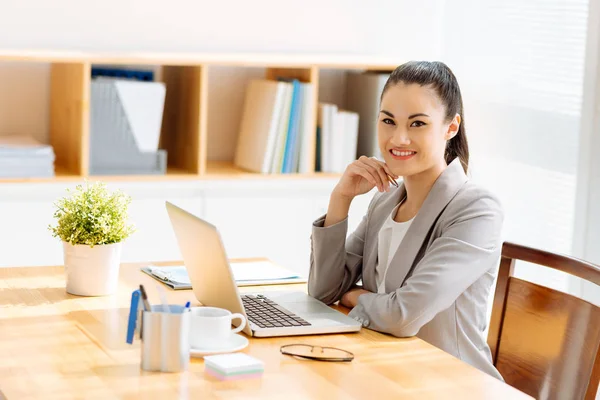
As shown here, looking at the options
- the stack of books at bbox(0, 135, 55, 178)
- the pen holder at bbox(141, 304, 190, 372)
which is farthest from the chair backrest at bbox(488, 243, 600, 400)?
the stack of books at bbox(0, 135, 55, 178)

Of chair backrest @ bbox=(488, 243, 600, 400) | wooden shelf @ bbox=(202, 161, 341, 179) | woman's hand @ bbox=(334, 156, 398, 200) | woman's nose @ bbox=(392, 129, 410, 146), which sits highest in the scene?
woman's nose @ bbox=(392, 129, 410, 146)

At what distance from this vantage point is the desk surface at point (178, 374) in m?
1.54

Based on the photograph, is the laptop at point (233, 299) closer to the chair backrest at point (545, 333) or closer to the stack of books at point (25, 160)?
the chair backrest at point (545, 333)

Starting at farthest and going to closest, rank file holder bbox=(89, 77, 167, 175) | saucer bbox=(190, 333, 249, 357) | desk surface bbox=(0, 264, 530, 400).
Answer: file holder bbox=(89, 77, 167, 175) → saucer bbox=(190, 333, 249, 357) → desk surface bbox=(0, 264, 530, 400)

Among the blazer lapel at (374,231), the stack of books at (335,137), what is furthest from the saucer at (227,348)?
the stack of books at (335,137)

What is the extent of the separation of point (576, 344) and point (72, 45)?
2078mm

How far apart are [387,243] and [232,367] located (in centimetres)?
73

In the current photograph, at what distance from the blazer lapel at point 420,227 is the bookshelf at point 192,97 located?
4.42ft

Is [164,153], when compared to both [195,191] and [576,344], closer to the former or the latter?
[195,191]

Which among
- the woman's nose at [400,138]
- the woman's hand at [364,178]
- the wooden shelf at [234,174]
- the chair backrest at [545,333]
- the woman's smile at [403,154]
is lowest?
the chair backrest at [545,333]

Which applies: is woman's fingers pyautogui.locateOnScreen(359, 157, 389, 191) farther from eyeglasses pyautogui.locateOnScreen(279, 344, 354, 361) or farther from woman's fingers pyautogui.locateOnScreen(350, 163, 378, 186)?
eyeglasses pyautogui.locateOnScreen(279, 344, 354, 361)

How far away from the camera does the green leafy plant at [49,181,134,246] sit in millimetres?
2088

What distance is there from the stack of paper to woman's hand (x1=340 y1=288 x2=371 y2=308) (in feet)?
1.75

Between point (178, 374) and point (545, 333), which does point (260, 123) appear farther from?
point (178, 374)
